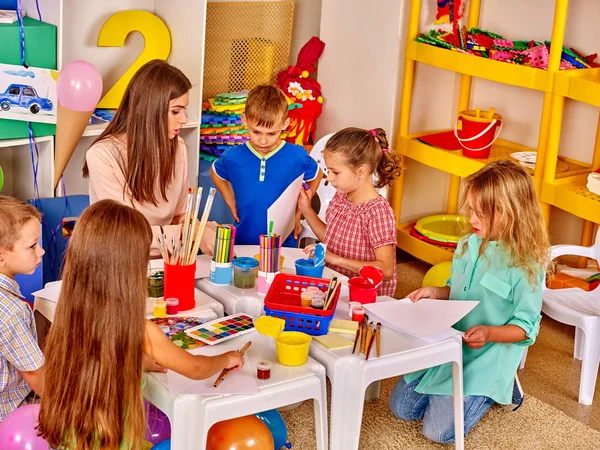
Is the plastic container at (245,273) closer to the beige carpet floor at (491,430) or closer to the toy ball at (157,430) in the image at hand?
the toy ball at (157,430)

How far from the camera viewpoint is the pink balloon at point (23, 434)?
1762 millimetres

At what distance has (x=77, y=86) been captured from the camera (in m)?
2.68

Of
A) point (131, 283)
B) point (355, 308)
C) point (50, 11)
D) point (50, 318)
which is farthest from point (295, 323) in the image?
point (50, 11)

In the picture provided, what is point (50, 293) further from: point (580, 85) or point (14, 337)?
point (580, 85)

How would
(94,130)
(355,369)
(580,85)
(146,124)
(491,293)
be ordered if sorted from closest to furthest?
(355,369) < (491,293) < (146,124) < (580,85) < (94,130)

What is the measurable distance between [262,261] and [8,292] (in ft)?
1.98

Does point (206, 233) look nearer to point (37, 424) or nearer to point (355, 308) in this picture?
point (355, 308)

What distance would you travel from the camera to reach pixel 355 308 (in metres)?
1.95

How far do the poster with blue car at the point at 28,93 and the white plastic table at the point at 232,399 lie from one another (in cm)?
143

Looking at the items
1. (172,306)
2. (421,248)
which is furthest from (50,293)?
(421,248)

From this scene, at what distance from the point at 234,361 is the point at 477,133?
6.38ft

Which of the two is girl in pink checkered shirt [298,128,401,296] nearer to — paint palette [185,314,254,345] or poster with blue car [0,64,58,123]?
paint palette [185,314,254,345]

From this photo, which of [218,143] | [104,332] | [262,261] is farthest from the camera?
[218,143]

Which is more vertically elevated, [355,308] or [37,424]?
[355,308]
